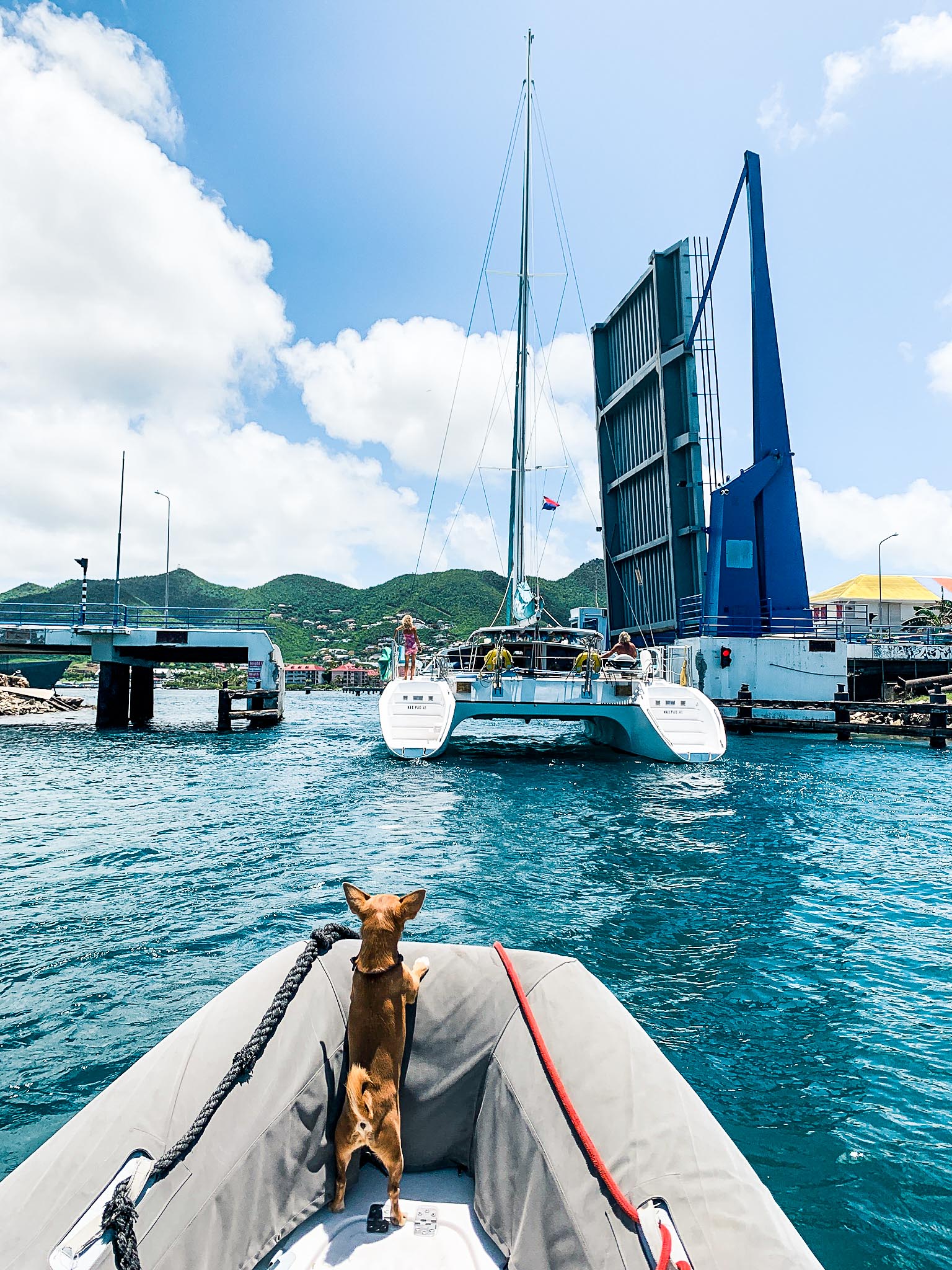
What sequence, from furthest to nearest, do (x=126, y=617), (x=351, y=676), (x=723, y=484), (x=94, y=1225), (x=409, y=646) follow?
(x=351, y=676) < (x=126, y=617) < (x=723, y=484) < (x=409, y=646) < (x=94, y=1225)

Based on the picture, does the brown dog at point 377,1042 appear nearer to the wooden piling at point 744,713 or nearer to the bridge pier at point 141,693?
the wooden piling at point 744,713

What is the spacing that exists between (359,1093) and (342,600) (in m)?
116

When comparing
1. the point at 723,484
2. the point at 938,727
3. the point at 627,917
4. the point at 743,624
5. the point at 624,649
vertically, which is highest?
the point at 723,484

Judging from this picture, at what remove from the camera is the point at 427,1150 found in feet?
7.84

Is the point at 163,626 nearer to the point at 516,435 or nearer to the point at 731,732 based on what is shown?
the point at 516,435

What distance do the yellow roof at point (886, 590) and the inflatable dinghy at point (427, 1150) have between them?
51.9m

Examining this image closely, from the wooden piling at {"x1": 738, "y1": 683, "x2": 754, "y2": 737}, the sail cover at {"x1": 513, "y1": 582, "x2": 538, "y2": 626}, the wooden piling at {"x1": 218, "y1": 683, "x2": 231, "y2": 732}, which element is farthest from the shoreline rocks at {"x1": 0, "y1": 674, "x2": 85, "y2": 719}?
the wooden piling at {"x1": 738, "y1": 683, "x2": 754, "y2": 737}

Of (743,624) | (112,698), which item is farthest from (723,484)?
(112,698)

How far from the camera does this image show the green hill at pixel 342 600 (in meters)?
96.6

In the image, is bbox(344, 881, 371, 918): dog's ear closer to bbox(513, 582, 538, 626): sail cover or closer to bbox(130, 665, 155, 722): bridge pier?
bbox(513, 582, 538, 626): sail cover

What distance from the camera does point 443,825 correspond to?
818cm

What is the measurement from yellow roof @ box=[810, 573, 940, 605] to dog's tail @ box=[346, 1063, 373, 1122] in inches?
2054

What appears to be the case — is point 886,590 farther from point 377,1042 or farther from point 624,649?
point 377,1042

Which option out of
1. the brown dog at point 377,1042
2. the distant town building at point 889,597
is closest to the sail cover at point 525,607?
the brown dog at point 377,1042
